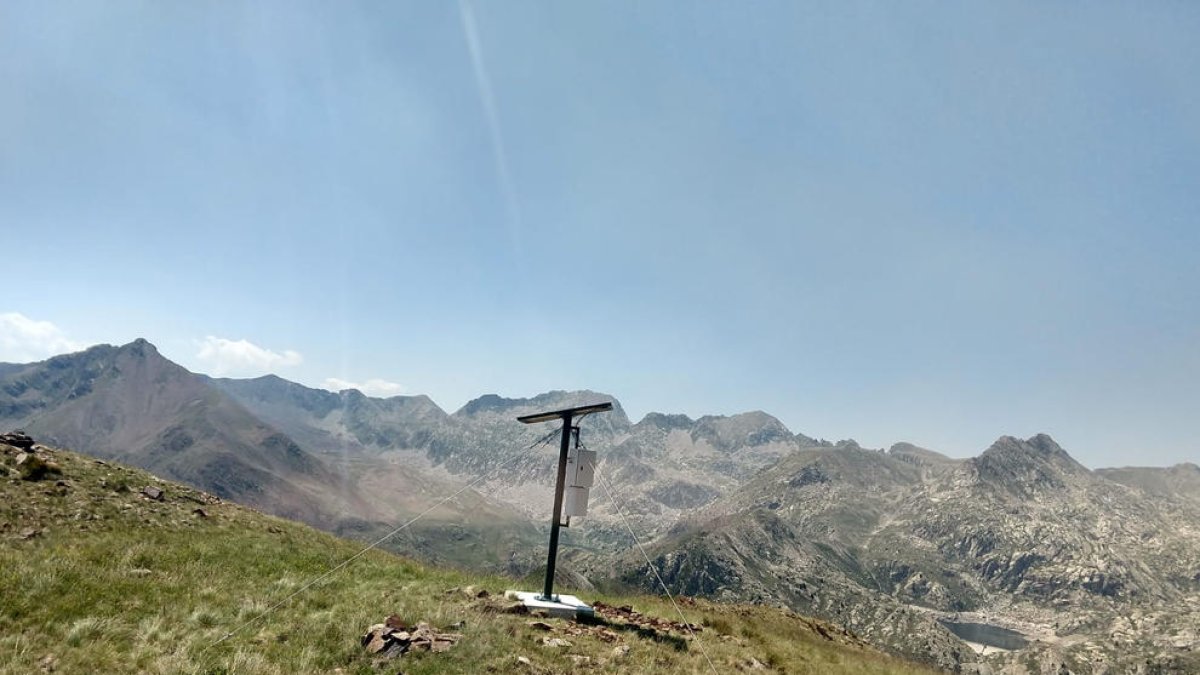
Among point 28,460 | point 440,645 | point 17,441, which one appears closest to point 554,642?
point 440,645

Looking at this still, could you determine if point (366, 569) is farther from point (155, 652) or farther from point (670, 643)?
point (670, 643)

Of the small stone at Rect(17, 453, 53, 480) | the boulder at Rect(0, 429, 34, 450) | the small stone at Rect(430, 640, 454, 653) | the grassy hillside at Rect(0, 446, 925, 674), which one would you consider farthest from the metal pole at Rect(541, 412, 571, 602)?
the boulder at Rect(0, 429, 34, 450)

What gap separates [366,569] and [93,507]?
458 inches

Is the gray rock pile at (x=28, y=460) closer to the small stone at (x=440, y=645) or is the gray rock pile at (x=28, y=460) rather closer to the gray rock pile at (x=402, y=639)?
the gray rock pile at (x=402, y=639)

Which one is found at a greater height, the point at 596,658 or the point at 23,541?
the point at 23,541

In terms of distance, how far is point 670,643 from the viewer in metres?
18.4

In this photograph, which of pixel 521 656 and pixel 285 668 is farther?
pixel 521 656

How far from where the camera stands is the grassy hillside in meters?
14.0

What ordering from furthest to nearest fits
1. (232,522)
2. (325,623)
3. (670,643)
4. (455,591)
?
(232,522) → (455,591) → (670,643) → (325,623)

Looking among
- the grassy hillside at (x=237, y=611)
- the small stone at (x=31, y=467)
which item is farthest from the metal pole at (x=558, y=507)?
the small stone at (x=31, y=467)

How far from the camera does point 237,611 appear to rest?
56.6 ft

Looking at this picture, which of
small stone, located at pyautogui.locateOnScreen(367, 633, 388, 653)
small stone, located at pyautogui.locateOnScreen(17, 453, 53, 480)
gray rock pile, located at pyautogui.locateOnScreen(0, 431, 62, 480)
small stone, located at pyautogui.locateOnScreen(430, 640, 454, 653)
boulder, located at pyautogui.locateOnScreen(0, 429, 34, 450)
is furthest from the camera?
boulder, located at pyautogui.locateOnScreen(0, 429, 34, 450)

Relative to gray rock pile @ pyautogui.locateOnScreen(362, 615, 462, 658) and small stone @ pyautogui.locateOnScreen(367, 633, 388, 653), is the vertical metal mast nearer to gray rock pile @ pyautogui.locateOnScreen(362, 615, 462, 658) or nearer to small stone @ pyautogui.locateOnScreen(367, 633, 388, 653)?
gray rock pile @ pyautogui.locateOnScreen(362, 615, 462, 658)

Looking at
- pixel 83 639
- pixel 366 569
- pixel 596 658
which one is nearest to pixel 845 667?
pixel 596 658
